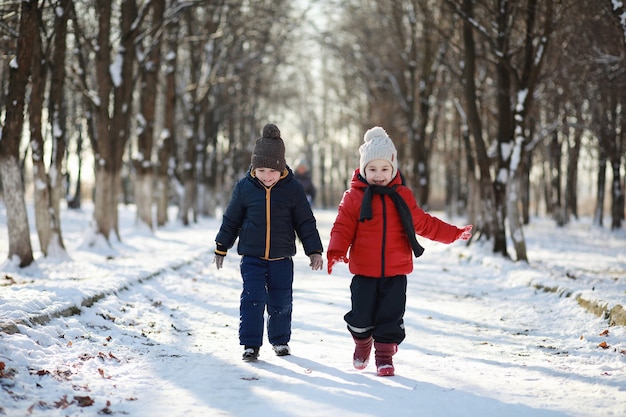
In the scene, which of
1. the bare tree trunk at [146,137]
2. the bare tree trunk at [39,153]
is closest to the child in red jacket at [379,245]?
the bare tree trunk at [39,153]

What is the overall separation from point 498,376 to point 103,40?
40.2 feet

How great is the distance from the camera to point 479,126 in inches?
589

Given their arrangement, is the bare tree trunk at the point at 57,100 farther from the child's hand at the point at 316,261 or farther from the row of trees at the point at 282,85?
the child's hand at the point at 316,261

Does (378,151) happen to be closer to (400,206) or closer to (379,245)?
(400,206)

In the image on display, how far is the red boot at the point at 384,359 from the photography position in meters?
5.20

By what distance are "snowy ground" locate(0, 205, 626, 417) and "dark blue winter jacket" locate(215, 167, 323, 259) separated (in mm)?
898

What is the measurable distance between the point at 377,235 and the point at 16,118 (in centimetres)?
780

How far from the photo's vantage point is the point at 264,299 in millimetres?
5863

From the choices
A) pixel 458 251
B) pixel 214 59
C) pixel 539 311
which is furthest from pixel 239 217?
pixel 214 59

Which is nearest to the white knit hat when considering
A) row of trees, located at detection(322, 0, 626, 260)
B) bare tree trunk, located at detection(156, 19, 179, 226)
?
row of trees, located at detection(322, 0, 626, 260)

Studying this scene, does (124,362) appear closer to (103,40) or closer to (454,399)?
(454,399)

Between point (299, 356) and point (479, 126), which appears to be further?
point (479, 126)

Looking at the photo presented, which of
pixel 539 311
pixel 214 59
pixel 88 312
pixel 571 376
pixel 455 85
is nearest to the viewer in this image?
pixel 571 376

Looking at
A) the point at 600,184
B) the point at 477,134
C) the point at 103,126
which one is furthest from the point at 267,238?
the point at 600,184
